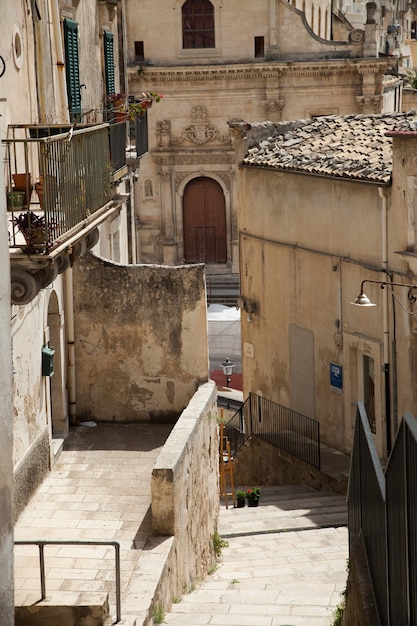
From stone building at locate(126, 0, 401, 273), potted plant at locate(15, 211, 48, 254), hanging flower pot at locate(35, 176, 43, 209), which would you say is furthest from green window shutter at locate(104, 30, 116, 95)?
stone building at locate(126, 0, 401, 273)

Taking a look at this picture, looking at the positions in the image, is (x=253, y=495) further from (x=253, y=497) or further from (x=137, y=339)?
(x=137, y=339)

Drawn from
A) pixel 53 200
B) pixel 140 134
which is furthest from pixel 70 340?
pixel 140 134

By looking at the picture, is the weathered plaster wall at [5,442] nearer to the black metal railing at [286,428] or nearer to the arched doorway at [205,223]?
the black metal railing at [286,428]

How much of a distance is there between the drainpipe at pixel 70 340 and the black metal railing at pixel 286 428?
6926 mm

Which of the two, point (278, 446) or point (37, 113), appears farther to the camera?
point (278, 446)

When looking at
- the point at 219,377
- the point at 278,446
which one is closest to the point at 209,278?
the point at 219,377

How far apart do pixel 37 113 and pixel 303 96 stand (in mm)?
28988

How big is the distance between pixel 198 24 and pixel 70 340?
28700 mm

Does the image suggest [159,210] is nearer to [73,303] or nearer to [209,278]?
[209,278]

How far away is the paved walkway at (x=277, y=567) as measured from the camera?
11.4m

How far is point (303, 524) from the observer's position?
58.2 ft

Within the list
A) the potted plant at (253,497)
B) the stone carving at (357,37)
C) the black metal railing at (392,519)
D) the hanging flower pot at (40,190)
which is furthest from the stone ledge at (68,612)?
the stone carving at (357,37)

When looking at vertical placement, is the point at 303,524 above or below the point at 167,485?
below

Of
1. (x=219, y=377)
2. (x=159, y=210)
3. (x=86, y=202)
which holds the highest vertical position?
(x=86, y=202)
